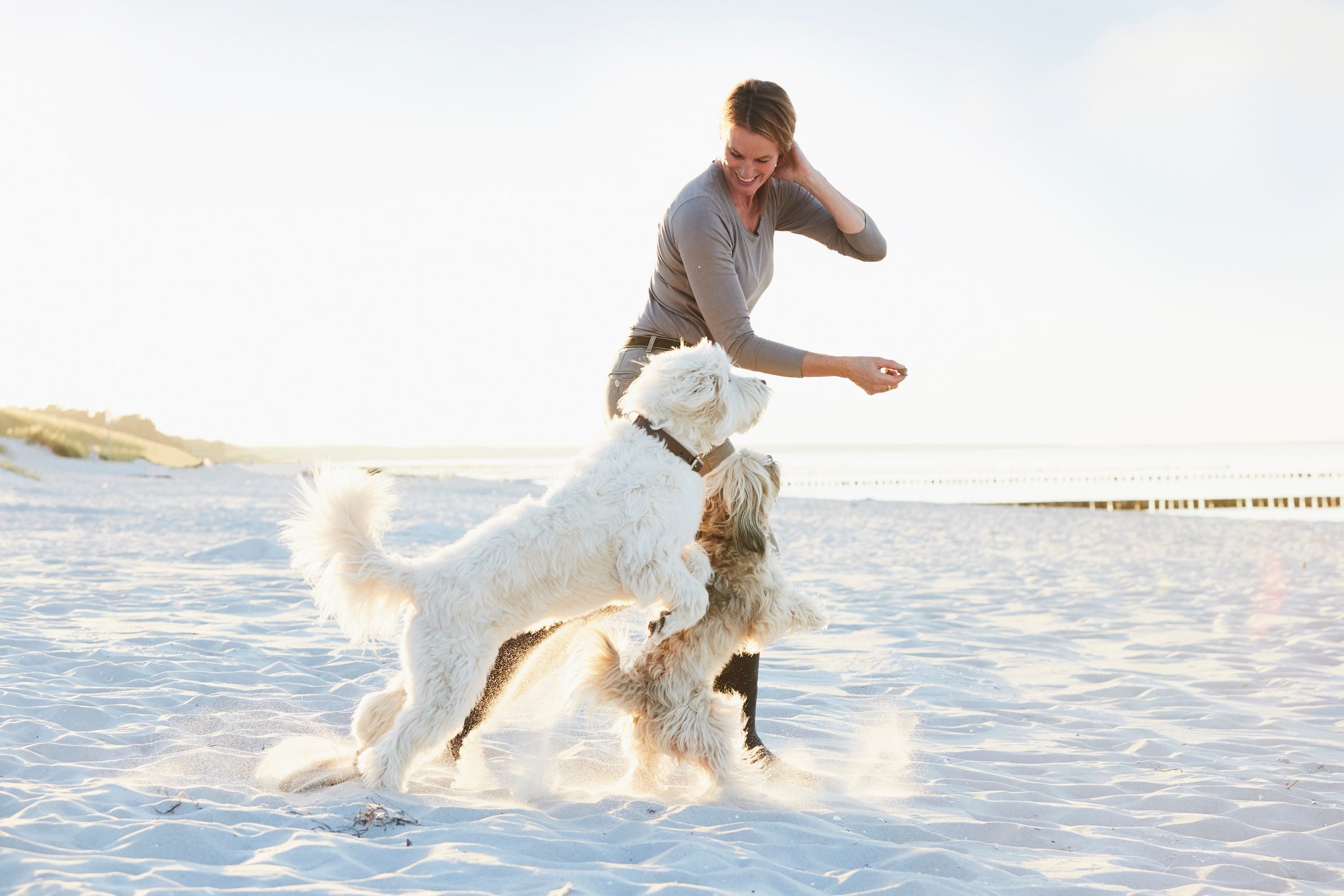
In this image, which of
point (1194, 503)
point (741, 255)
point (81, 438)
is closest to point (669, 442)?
point (741, 255)

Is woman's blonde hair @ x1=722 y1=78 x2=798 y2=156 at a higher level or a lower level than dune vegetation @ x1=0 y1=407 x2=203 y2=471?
higher

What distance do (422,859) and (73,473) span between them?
24.1 m

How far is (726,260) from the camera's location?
362 cm

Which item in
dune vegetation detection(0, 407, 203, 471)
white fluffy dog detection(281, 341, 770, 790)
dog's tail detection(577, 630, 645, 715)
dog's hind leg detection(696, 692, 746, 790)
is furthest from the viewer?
dune vegetation detection(0, 407, 203, 471)

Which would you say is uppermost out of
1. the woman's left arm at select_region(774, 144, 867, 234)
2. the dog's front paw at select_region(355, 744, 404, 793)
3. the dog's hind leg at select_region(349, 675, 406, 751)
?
the woman's left arm at select_region(774, 144, 867, 234)

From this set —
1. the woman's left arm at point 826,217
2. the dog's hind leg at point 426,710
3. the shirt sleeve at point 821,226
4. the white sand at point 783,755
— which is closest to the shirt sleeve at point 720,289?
the woman's left arm at point 826,217

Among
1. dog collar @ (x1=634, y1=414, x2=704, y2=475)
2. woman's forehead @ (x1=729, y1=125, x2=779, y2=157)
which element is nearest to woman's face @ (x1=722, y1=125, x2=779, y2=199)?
woman's forehead @ (x1=729, y1=125, x2=779, y2=157)

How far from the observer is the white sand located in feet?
9.43

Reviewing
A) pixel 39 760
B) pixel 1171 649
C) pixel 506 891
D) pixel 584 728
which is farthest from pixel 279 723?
pixel 1171 649

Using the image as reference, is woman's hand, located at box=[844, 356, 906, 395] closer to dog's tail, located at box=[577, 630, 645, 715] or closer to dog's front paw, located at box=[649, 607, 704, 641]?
dog's front paw, located at box=[649, 607, 704, 641]

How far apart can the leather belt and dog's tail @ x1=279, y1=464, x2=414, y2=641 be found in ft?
3.52

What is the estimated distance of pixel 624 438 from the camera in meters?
3.46

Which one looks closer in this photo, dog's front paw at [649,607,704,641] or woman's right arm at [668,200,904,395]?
dog's front paw at [649,607,704,641]

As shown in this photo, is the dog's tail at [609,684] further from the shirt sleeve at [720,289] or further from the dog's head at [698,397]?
the shirt sleeve at [720,289]
